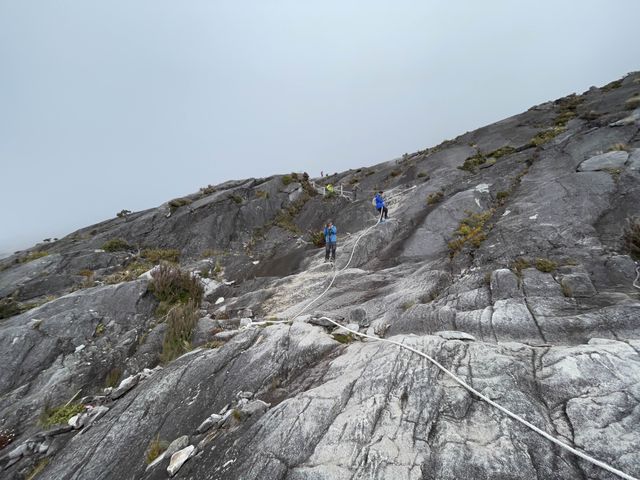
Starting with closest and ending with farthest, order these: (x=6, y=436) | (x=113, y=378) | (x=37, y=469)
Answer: (x=37, y=469) → (x=6, y=436) → (x=113, y=378)

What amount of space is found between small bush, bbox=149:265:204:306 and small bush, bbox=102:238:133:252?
10714 mm

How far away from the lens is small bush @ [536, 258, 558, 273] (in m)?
8.88

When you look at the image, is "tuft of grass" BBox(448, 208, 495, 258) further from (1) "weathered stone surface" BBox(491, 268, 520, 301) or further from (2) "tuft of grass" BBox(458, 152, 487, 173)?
(2) "tuft of grass" BBox(458, 152, 487, 173)

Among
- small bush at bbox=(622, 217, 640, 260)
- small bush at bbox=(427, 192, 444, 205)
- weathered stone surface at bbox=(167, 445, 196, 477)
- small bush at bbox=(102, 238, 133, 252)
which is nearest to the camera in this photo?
weathered stone surface at bbox=(167, 445, 196, 477)

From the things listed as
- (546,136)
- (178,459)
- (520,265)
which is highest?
(546,136)

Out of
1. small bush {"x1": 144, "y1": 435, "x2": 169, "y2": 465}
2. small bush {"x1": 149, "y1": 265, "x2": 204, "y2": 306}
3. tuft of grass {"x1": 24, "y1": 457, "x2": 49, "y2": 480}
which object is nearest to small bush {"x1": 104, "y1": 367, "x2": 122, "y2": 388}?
tuft of grass {"x1": 24, "y1": 457, "x2": 49, "y2": 480}

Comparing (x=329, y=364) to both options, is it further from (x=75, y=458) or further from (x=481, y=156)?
(x=481, y=156)

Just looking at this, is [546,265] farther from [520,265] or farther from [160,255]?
[160,255]

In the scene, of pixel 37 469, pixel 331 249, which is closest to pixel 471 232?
pixel 331 249

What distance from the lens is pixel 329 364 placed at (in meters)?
7.30

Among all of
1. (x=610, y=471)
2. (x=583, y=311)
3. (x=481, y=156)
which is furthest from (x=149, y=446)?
(x=481, y=156)

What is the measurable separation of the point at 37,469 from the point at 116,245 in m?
18.4

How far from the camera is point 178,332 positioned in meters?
10.9

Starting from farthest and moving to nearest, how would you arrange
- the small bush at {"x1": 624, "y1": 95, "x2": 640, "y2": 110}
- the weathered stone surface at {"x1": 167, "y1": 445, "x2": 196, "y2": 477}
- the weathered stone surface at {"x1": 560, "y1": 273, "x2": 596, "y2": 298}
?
the small bush at {"x1": 624, "y1": 95, "x2": 640, "y2": 110} < the weathered stone surface at {"x1": 560, "y1": 273, "x2": 596, "y2": 298} < the weathered stone surface at {"x1": 167, "y1": 445, "x2": 196, "y2": 477}
